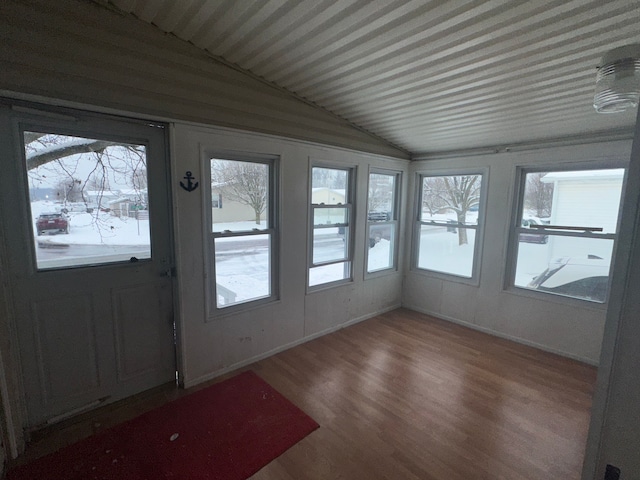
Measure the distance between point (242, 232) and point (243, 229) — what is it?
4 centimetres

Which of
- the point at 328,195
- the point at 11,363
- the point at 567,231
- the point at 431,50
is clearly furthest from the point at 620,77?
the point at 11,363

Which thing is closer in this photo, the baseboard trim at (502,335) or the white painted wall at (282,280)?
the white painted wall at (282,280)

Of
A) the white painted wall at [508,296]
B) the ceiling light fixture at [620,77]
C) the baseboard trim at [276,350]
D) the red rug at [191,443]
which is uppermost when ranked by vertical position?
the ceiling light fixture at [620,77]

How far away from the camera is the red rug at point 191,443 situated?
5.75 ft

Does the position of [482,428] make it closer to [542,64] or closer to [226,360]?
[226,360]

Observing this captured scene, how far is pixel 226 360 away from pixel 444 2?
3095 millimetres

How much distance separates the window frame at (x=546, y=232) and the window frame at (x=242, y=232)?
278 centimetres

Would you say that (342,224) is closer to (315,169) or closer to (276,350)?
(315,169)

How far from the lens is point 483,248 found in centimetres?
374

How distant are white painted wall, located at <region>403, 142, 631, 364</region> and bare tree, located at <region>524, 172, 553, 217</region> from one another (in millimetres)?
160

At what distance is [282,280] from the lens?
3.11 m

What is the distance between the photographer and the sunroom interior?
1673mm

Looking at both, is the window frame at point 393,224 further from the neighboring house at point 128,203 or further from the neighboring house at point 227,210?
the neighboring house at point 128,203

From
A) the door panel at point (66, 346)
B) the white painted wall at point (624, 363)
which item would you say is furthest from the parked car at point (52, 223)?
the white painted wall at point (624, 363)
